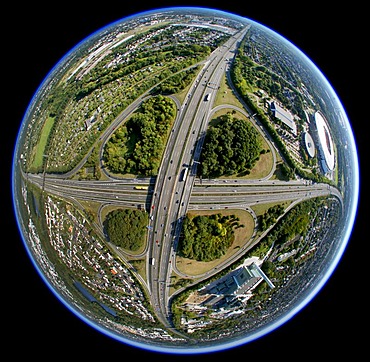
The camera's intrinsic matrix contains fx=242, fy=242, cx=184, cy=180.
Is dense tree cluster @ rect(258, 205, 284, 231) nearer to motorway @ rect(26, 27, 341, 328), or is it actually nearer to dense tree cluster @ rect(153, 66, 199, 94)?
motorway @ rect(26, 27, 341, 328)

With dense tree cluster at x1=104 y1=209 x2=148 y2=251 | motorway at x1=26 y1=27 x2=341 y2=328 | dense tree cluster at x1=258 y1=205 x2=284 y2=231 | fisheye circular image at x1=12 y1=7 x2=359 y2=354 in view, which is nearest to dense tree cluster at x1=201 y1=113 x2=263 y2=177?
fisheye circular image at x1=12 y1=7 x2=359 y2=354

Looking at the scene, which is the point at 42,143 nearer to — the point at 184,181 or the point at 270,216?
the point at 184,181

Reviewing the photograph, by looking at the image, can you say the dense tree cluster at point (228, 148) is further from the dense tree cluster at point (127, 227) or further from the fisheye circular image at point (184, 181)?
the dense tree cluster at point (127, 227)

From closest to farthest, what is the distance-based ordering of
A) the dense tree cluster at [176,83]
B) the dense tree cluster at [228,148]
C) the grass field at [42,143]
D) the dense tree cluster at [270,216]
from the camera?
the dense tree cluster at [228,148]
the dense tree cluster at [270,216]
the dense tree cluster at [176,83]
the grass field at [42,143]

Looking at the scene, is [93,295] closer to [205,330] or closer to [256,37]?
[205,330]

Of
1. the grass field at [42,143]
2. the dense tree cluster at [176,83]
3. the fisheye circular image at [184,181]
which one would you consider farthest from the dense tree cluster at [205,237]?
the grass field at [42,143]

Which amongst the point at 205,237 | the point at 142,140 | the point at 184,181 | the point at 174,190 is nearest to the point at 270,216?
the point at 205,237
